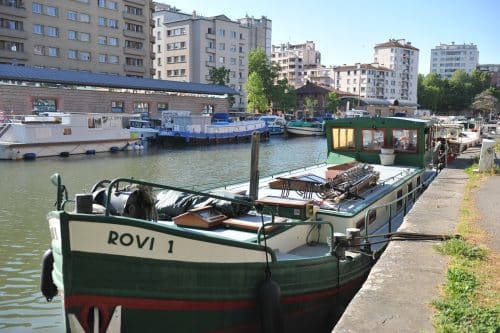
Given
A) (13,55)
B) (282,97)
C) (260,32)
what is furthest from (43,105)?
(260,32)

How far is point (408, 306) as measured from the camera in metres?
5.98

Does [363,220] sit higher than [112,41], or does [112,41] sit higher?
[112,41]

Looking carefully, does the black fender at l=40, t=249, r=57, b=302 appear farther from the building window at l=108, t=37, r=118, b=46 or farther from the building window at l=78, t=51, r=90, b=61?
the building window at l=108, t=37, r=118, b=46

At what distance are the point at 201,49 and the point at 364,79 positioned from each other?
59779mm

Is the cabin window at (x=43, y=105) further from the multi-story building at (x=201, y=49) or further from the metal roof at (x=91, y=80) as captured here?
the multi-story building at (x=201, y=49)

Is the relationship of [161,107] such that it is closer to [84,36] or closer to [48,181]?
[84,36]

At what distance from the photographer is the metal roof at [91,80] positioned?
4516cm

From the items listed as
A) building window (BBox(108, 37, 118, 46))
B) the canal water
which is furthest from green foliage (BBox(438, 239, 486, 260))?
building window (BBox(108, 37, 118, 46))

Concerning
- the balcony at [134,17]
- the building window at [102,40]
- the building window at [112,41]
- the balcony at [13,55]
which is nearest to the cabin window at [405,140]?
→ the balcony at [13,55]

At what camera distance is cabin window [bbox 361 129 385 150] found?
15178mm

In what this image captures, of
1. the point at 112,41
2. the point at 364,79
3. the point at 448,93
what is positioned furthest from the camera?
the point at 448,93

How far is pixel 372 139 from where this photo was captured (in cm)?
1536

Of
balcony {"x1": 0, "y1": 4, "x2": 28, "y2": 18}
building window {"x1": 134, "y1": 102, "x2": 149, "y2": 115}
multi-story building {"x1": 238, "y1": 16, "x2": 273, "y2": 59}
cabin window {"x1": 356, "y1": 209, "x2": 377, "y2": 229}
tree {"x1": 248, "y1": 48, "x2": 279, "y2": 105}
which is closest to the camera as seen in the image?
cabin window {"x1": 356, "y1": 209, "x2": 377, "y2": 229}

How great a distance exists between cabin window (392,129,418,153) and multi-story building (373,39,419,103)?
136 metres
